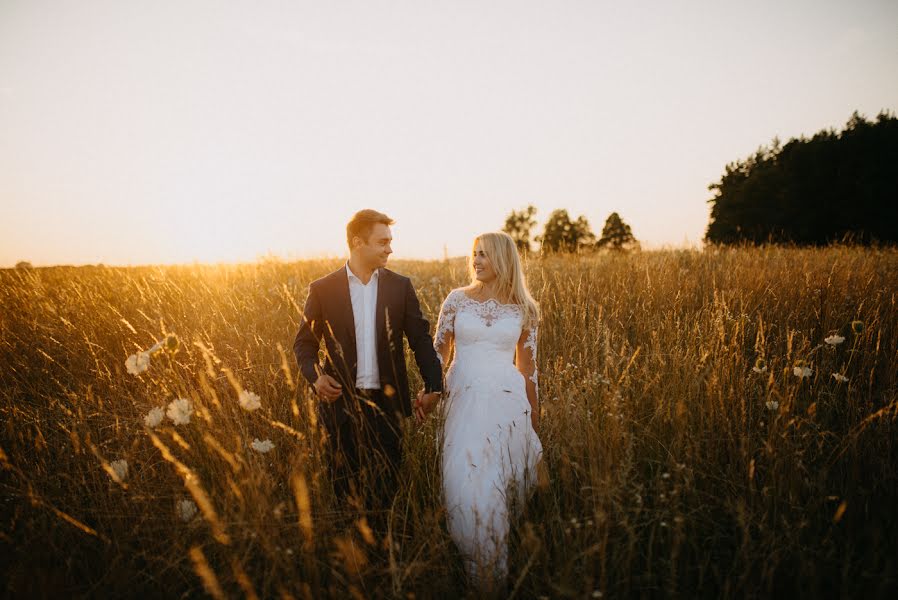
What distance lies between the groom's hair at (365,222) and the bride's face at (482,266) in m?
0.81

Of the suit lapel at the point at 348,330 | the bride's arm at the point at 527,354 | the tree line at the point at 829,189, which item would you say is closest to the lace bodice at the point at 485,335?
the bride's arm at the point at 527,354

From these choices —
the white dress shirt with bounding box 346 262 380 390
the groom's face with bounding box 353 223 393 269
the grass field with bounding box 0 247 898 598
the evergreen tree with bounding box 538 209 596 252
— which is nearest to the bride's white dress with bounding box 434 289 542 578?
the grass field with bounding box 0 247 898 598

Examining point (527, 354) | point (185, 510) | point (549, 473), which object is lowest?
point (549, 473)

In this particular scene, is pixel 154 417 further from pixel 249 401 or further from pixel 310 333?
pixel 310 333

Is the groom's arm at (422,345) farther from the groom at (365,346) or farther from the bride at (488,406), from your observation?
the bride at (488,406)

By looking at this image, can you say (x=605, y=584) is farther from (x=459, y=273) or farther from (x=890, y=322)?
(x=459, y=273)

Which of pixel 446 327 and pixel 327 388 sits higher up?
pixel 446 327

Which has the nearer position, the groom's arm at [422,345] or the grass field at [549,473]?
the grass field at [549,473]

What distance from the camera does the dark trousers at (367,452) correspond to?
224 cm

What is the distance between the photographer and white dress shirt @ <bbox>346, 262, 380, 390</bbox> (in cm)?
243

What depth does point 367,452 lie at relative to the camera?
223 cm

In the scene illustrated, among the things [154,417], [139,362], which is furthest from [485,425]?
[139,362]

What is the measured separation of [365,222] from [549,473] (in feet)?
6.68

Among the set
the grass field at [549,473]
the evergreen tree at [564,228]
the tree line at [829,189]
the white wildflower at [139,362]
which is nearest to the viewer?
the grass field at [549,473]
